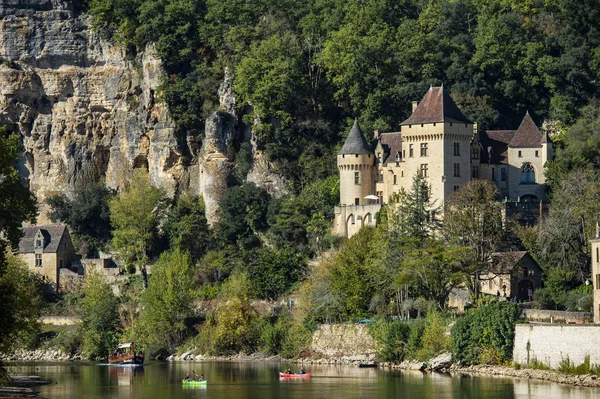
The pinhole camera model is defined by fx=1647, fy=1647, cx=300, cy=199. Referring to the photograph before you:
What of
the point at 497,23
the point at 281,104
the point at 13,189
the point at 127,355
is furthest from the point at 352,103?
the point at 13,189

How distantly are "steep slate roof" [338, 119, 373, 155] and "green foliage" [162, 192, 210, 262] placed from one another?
11.9m

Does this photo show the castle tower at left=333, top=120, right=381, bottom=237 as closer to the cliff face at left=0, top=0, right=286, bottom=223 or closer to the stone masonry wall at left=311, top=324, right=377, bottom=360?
the stone masonry wall at left=311, top=324, right=377, bottom=360

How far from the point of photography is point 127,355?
300 feet

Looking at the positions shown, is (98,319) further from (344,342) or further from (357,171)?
(357,171)

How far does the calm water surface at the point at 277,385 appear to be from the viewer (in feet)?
231

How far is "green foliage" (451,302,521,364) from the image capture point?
3095 inches

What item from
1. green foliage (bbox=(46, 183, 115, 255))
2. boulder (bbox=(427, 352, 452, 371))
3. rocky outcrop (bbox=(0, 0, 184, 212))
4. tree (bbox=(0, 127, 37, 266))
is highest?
rocky outcrop (bbox=(0, 0, 184, 212))

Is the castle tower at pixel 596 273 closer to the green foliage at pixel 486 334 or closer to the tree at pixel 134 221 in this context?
the green foliage at pixel 486 334

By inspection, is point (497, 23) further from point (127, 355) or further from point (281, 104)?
point (127, 355)

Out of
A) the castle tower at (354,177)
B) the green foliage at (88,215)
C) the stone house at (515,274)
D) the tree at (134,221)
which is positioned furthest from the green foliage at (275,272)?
the green foliage at (88,215)

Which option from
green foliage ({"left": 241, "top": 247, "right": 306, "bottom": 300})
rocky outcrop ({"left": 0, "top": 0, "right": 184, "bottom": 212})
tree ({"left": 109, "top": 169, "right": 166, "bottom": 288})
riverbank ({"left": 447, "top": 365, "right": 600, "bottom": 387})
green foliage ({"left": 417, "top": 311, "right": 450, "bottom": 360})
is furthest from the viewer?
rocky outcrop ({"left": 0, "top": 0, "right": 184, "bottom": 212})

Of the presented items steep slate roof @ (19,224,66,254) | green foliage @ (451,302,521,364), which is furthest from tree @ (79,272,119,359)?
green foliage @ (451,302,521,364)

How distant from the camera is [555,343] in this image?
74625 mm

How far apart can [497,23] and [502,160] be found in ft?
49.2
